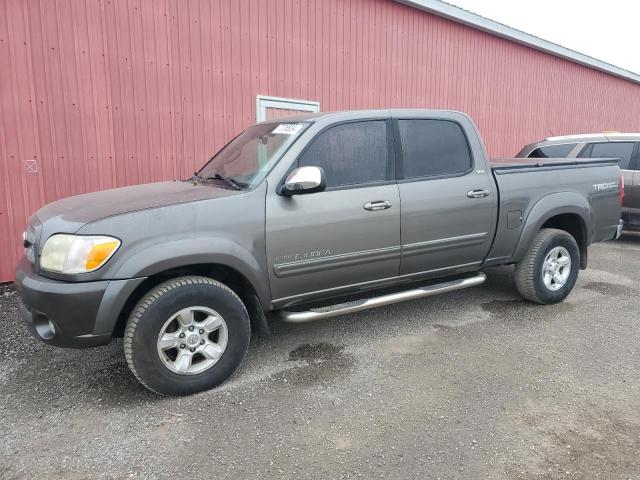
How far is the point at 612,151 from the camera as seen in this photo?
26.3ft

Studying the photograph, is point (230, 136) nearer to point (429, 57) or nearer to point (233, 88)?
point (233, 88)

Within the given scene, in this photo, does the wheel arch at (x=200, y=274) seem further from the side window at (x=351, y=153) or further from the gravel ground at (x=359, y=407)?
the side window at (x=351, y=153)

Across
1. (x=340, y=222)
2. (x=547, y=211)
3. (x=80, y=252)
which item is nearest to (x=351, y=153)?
(x=340, y=222)

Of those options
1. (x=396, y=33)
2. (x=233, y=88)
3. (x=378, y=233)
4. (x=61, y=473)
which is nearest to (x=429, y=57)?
(x=396, y=33)

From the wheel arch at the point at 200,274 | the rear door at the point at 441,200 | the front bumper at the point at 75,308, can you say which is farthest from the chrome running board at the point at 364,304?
the front bumper at the point at 75,308

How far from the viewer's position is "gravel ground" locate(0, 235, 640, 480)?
2.42 m

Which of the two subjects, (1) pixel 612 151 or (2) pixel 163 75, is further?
(1) pixel 612 151

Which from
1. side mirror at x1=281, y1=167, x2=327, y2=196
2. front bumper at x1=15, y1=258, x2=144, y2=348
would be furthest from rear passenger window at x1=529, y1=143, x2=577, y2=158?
front bumper at x1=15, y1=258, x2=144, y2=348

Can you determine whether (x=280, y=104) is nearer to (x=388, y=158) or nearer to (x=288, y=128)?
(x=288, y=128)

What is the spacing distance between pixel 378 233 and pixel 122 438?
2.14m

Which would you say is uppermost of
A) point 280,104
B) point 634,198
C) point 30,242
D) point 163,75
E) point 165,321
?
point 163,75

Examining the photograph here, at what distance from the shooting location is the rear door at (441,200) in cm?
382

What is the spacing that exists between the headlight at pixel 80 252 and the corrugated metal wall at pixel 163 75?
3.00m

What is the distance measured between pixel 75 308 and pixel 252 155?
1669mm
